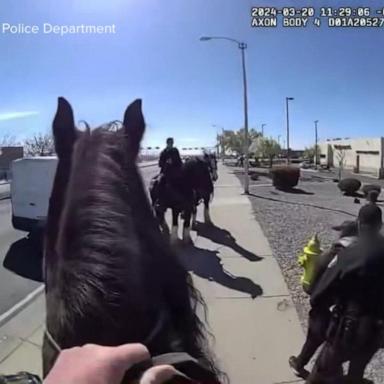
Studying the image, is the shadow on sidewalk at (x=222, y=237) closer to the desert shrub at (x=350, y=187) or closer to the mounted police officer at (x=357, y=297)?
the mounted police officer at (x=357, y=297)

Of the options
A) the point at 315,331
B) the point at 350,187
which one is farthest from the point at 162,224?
the point at 350,187

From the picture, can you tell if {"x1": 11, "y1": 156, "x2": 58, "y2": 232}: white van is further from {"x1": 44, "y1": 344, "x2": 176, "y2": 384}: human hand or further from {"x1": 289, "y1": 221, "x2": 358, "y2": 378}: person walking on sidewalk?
{"x1": 44, "y1": 344, "x2": 176, "y2": 384}: human hand

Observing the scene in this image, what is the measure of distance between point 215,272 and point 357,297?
4.72 metres

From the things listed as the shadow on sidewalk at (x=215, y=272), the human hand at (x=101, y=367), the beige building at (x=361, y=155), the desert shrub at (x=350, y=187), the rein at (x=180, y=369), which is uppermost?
the human hand at (x=101, y=367)

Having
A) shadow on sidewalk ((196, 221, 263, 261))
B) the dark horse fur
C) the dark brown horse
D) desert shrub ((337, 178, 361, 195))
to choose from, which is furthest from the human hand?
desert shrub ((337, 178, 361, 195))

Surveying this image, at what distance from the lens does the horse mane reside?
1.20 metres

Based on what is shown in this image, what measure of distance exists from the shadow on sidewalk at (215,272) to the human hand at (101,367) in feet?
17.0

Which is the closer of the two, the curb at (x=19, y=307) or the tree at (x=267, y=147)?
the curb at (x=19, y=307)

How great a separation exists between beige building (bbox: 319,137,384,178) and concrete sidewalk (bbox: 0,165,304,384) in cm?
4501

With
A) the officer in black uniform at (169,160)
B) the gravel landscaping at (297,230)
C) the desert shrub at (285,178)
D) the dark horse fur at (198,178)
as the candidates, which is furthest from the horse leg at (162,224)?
the desert shrub at (285,178)

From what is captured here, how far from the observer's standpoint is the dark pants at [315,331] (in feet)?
11.7

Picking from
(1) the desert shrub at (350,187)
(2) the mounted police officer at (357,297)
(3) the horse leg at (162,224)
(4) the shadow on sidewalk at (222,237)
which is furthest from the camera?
(1) the desert shrub at (350,187)

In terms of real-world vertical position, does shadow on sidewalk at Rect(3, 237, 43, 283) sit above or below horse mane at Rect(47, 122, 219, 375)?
below

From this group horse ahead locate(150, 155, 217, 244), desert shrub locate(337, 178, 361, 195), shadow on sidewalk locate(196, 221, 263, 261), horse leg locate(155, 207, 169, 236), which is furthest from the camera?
desert shrub locate(337, 178, 361, 195)
